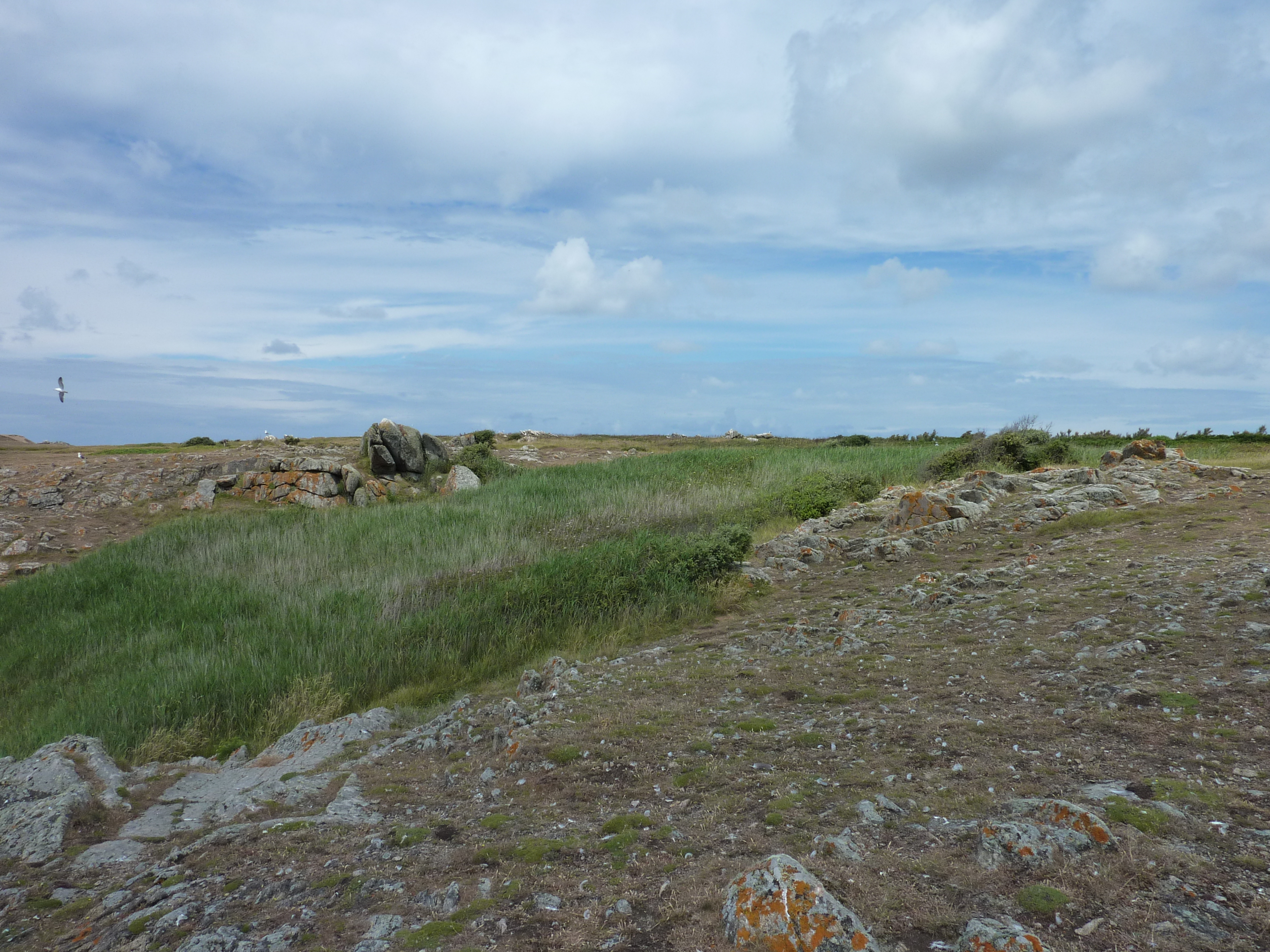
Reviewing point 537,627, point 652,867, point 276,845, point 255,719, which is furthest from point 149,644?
point 652,867

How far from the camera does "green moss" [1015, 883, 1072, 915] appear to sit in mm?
2471

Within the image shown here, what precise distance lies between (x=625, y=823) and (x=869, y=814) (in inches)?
48.2

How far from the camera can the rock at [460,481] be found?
68.1 feet

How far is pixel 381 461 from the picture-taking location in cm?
2244

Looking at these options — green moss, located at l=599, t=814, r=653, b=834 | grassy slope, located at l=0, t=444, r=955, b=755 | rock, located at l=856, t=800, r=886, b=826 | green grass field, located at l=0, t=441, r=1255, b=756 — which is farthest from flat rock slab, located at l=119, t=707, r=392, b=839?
rock, located at l=856, t=800, r=886, b=826

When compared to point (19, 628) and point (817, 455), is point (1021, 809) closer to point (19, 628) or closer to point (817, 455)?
point (19, 628)

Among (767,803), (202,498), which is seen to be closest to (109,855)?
(767,803)

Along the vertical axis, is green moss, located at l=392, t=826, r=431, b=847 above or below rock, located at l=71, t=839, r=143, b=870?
above

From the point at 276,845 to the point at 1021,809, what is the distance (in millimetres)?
3817

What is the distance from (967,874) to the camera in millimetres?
2738

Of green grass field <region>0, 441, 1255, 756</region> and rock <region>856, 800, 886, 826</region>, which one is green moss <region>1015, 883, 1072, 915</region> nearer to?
rock <region>856, 800, 886, 826</region>

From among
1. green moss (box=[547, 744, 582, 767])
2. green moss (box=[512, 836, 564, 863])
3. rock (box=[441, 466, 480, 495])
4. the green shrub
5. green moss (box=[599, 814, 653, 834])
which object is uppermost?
the green shrub

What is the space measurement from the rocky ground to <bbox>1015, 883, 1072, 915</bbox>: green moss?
15 mm

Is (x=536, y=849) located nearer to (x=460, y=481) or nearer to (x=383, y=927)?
(x=383, y=927)
